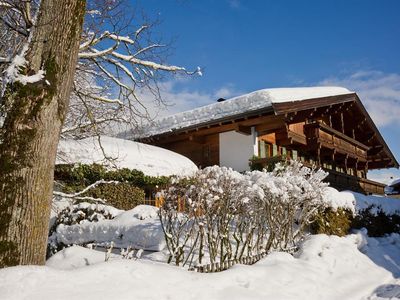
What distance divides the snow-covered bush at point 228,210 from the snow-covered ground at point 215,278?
803 millimetres

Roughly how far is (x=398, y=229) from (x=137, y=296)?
14583 mm

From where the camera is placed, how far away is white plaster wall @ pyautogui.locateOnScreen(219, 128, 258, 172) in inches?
743

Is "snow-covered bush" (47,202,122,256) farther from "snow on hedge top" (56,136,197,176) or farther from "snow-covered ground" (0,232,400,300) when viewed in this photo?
"snow-covered ground" (0,232,400,300)

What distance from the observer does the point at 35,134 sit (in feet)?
13.8

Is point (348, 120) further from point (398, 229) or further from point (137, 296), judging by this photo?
point (137, 296)

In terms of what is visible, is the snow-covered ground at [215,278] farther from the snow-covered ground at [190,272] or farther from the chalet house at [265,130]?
the chalet house at [265,130]

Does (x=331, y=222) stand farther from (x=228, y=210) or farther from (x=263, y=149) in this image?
(x=263, y=149)

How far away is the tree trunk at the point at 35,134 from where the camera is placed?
4.01 m

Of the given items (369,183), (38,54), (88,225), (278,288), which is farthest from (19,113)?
(369,183)

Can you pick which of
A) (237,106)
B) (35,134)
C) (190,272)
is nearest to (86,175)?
(237,106)

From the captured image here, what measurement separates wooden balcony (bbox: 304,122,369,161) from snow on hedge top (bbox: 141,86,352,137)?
197 centimetres

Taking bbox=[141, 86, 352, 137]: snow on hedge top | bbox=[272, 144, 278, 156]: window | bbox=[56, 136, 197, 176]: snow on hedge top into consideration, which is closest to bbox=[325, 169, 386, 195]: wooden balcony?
bbox=[272, 144, 278, 156]: window

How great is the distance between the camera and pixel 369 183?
2783 centimetres

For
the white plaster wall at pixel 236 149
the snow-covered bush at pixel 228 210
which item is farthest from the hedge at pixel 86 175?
the snow-covered bush at pixel 228 210
